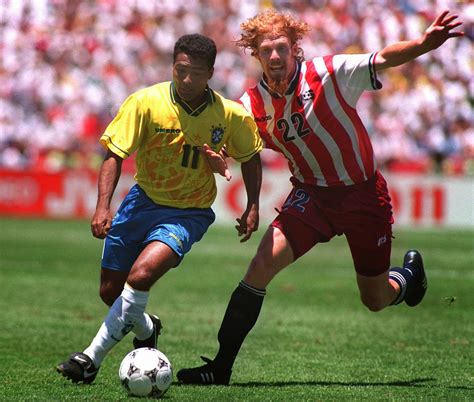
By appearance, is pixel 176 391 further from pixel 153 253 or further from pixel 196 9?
pixel 196 9

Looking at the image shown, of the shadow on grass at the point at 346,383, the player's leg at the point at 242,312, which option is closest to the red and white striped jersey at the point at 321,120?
the player's leg at the point at 242,312

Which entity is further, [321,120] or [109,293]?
[109,293]

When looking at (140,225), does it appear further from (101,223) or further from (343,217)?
(343,217)

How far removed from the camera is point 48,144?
77.7ft

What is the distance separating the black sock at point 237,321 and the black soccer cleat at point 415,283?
1448 mm

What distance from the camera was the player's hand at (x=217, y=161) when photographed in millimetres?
6580

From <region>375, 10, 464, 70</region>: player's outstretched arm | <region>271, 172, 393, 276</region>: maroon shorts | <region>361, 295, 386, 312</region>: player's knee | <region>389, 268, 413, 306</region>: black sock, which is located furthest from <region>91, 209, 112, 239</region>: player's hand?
<region>389, 268, 413, 306</region>: black sock

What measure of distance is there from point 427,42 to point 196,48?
1417 millimetres

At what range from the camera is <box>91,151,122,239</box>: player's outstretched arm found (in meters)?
6.32

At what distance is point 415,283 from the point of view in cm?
789

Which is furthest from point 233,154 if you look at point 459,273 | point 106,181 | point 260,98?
point 459,273

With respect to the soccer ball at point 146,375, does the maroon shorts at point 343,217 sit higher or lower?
higher

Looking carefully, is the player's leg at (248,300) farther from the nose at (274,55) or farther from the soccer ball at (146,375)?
the nose at (274,55)

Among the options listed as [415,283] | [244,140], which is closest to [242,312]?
[244,140]
